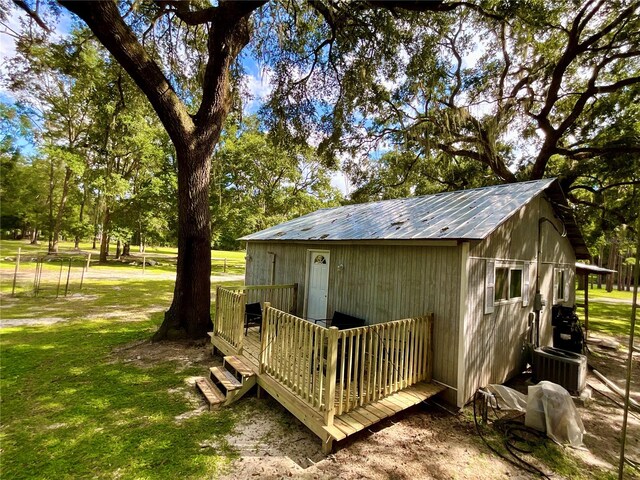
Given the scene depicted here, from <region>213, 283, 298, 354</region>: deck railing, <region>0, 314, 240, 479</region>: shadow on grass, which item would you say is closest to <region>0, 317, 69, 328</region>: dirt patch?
<region>0, 314, 240, 479</region>: shadow on grass

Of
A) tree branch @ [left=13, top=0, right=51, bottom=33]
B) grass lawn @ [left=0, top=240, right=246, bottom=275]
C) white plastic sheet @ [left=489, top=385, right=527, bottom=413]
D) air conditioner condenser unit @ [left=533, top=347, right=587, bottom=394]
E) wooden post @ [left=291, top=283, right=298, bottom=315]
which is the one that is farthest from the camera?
grass lawn @ [left=0, top=240, right=246, bottom=275]

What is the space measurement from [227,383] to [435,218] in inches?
198

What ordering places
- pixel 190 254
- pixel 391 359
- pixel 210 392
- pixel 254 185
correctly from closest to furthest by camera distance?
pixel 391 359 < pixel 210 392 < pixel 190 254 < pixel 254 185

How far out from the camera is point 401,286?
568cm

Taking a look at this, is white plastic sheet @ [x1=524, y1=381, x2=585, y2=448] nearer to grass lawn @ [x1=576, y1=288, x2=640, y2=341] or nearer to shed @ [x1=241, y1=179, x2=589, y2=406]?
shed @ [x1=241, y1=179, x2=589, y2=406]

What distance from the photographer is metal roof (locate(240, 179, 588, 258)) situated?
16.7ft

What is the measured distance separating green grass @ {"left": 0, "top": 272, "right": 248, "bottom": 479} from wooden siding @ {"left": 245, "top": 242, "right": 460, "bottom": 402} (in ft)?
10.9

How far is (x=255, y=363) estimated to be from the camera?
5363mm

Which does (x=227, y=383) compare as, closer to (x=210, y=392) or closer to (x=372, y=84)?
(x=210, y=392)

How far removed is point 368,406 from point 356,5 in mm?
8157

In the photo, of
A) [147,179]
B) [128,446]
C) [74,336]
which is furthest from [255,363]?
[147,179]

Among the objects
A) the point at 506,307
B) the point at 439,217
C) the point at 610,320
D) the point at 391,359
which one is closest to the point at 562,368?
the point at 506,307

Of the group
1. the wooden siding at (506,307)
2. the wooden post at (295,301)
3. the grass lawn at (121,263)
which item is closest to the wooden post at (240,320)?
the wooden post at (295,301)

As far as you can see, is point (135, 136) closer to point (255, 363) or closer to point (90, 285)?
point (90, 285)
